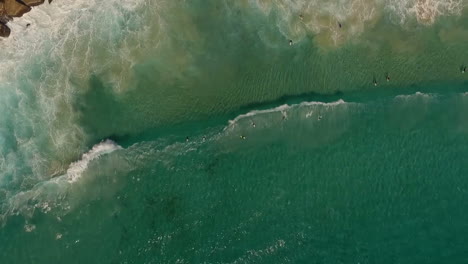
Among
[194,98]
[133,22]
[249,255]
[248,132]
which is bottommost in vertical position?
[249,255]

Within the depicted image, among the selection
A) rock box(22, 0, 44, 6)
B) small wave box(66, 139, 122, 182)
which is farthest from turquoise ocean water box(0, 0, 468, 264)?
rock box(22, 0, 44, 6)

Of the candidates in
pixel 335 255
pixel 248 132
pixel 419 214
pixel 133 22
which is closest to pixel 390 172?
pixel 419 214

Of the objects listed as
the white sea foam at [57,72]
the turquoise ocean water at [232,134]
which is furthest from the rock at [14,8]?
the white sea foam at [57,72]

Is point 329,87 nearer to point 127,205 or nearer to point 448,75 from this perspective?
point 448,75

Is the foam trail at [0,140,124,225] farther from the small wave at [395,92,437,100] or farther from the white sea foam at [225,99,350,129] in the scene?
the small wave at [395,92,437,100]

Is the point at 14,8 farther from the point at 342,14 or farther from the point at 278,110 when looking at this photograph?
the point at 342,14

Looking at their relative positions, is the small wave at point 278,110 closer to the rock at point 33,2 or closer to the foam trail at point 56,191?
the foam trail at point 56,191

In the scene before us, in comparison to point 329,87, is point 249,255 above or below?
below
